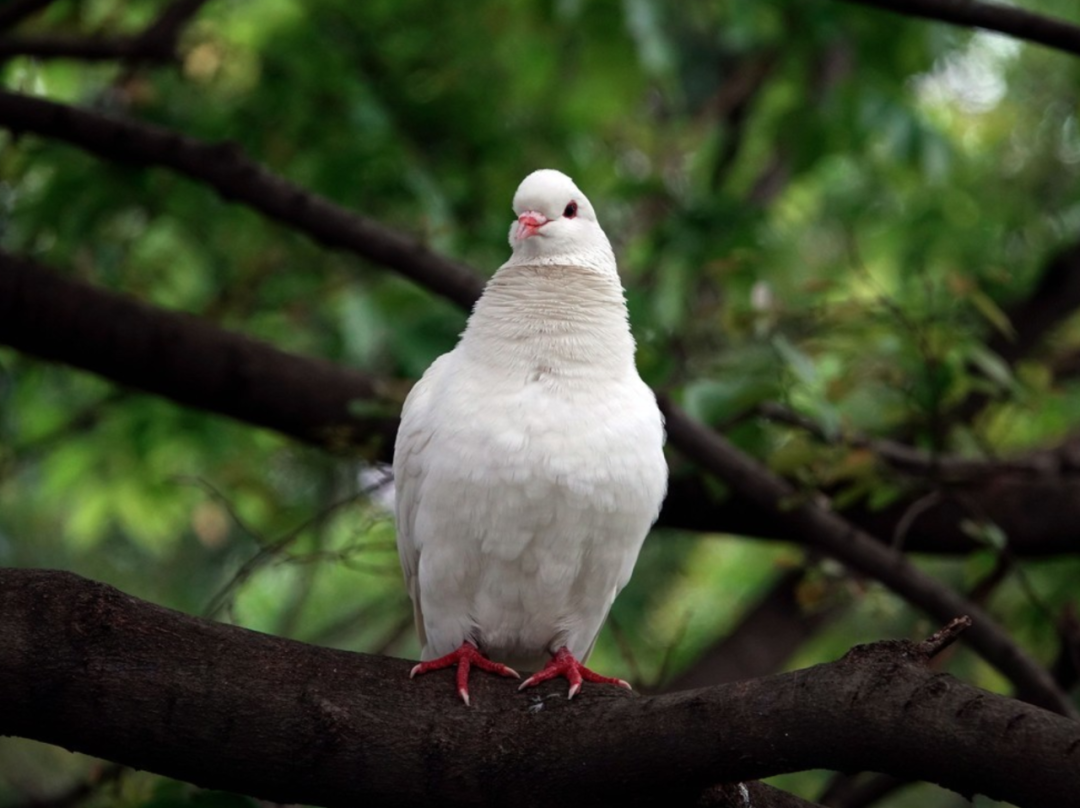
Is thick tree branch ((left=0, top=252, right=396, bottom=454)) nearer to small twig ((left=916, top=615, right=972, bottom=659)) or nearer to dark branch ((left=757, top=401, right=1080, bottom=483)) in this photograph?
dark branch ((left=757, top=401, right=1080, bottom=483))

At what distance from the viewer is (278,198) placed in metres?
4.84

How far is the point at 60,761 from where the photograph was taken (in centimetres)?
905

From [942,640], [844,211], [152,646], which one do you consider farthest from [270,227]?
[942,640]

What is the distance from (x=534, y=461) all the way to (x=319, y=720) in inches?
36.5

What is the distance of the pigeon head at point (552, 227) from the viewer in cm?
401

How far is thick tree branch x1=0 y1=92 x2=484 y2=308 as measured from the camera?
480 cm

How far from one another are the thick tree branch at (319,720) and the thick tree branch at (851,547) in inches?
63.0

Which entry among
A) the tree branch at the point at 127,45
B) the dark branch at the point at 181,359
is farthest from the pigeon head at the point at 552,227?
the tree branch at the point at 127,45

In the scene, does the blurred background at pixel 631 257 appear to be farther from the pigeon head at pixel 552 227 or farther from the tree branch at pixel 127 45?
the pigeon head at pixel 552 227

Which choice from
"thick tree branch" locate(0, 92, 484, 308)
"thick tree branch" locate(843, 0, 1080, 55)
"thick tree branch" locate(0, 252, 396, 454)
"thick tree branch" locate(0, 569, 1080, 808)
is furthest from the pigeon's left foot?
"thick tree branch" locate(843, 0, 1080, 55)

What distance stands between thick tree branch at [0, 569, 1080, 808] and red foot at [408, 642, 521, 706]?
10 centimetres

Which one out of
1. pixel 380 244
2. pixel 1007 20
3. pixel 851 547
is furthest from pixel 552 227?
pixel 851 547

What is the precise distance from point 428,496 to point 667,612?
4.60 meters

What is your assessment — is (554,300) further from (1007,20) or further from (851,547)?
(851,547)
